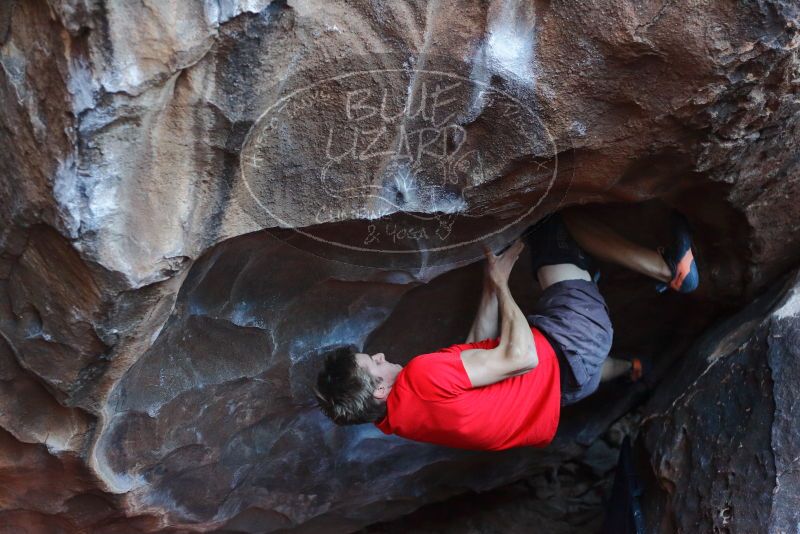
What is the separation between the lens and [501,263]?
1.86 meters

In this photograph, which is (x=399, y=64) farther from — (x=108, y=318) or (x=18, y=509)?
(x=18, y=509)

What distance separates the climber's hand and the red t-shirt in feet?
0.47

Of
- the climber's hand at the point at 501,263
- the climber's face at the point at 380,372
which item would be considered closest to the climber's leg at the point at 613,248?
the climber's hand at the point at 501,263

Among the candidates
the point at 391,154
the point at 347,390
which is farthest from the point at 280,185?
the point at 347,390

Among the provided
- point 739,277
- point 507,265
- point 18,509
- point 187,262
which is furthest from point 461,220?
point 18,509

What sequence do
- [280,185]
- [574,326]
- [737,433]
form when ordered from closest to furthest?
1. [280,185]
2. [737,433]
3. [574,326]

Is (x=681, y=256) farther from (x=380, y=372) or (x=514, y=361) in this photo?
(x=380, y=372)

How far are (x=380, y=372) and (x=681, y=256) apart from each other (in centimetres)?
75

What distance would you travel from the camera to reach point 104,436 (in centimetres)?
169

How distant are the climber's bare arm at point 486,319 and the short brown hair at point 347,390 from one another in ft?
0.98

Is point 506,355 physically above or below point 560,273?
below

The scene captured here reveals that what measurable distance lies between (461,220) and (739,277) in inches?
33.0

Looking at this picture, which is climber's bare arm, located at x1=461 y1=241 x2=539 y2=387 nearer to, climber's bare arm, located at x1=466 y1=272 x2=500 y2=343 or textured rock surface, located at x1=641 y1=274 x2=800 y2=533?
climber's bare arm, located at x1=466 y1=272 x2=500 y2=343

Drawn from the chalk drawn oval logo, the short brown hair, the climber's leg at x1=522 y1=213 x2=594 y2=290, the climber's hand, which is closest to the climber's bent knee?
the climber's leg at x1=522 y1=213 x2=594 y2=290
